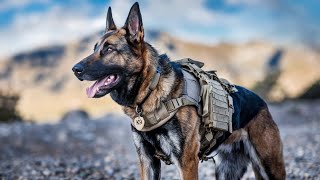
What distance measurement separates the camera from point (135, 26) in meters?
5.56

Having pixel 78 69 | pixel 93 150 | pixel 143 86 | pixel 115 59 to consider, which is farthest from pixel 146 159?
pixel 93 150

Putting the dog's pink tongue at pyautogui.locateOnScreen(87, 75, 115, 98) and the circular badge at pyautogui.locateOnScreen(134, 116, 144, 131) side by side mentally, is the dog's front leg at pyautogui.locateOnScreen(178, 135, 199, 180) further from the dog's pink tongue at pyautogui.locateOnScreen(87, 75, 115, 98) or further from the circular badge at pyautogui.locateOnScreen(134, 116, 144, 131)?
the dog's pink tongue at pyautogui.locateOnScreen(87, 75, 115, 98)

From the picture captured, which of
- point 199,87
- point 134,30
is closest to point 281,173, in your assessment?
point 199,87

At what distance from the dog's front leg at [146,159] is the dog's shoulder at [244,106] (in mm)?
1003

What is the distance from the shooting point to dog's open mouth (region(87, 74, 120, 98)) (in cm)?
536

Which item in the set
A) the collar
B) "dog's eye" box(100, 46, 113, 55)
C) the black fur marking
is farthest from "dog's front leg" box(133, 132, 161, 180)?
"dog's eye" box(100, 46, 113, 55)

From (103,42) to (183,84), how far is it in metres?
0.95

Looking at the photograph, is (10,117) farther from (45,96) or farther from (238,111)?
(45,96)

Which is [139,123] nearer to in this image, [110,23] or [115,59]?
[115,59]

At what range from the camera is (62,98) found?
103m

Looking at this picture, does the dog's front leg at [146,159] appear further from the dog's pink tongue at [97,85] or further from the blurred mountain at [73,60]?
the blurred mountain at [73,60]

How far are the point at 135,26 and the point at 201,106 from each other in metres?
1.11

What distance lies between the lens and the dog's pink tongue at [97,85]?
5383 millimetres

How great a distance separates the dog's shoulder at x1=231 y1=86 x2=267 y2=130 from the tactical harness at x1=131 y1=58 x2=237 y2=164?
10 cm
